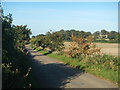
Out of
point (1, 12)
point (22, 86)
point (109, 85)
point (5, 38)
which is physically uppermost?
point (1, 12)

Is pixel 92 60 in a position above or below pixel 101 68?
above

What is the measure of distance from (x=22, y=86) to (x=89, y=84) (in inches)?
268

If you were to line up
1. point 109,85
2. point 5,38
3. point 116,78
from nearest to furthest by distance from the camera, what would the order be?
point 5,38, point 109,85, point 116,78

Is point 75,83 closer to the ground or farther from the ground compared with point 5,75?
closer to the ground

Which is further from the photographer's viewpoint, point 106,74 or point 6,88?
point 106,74

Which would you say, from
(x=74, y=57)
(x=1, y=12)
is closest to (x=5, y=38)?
(x=1, y=12)

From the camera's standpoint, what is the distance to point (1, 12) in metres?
11.8

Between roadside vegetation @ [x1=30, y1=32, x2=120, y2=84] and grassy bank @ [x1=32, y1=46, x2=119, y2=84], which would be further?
roadside vegetation @ [x1=30, y1=32, x2=120, y2=84]

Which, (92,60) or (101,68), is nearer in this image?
(101,68)

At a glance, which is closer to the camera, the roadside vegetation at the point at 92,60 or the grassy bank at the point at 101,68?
the grassy bank at the point at 101,68

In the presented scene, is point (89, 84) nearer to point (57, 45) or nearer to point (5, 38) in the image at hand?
point (5, 38)

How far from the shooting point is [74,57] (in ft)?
93.0

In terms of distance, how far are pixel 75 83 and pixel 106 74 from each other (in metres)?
3.66

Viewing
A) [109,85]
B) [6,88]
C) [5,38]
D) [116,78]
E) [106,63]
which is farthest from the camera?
[106,63]
